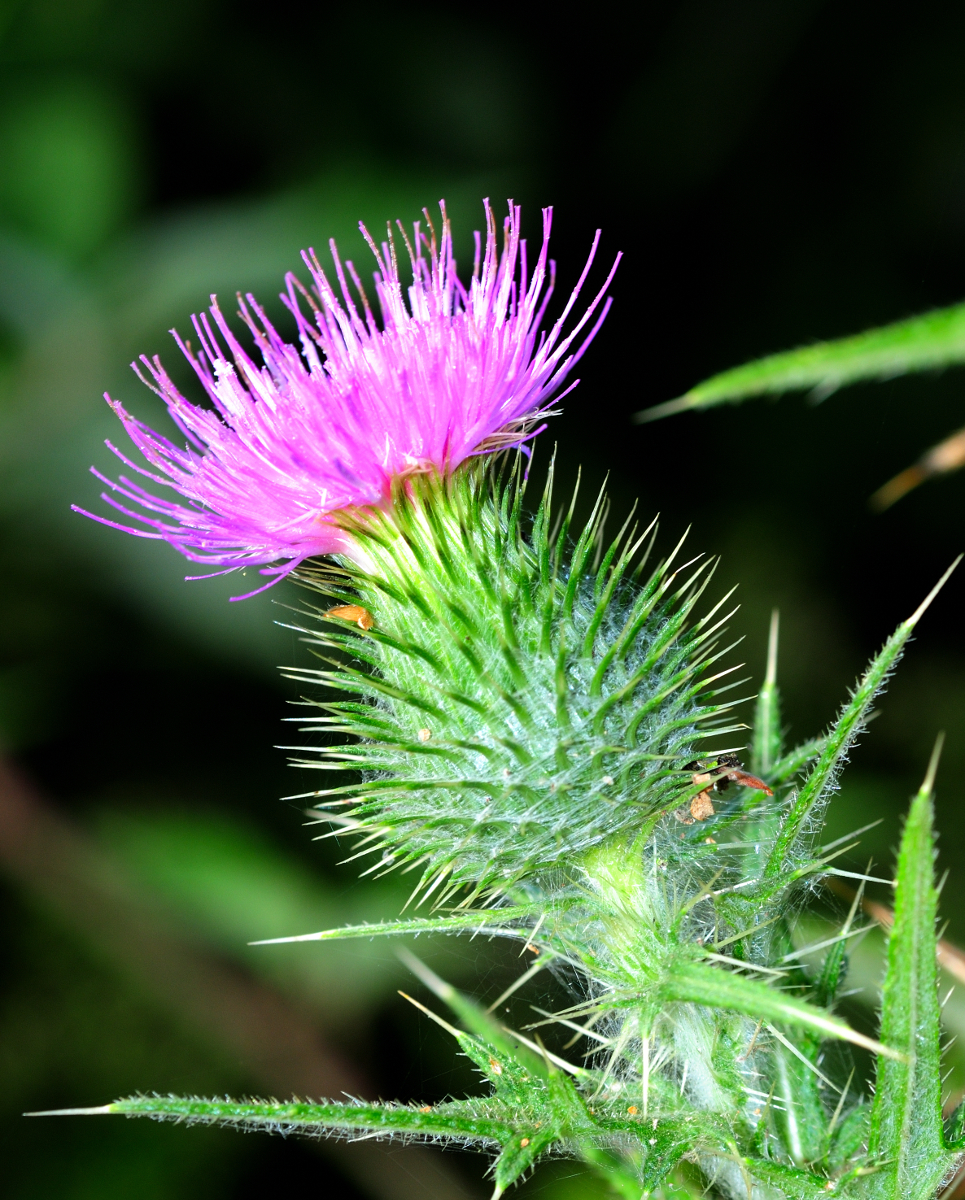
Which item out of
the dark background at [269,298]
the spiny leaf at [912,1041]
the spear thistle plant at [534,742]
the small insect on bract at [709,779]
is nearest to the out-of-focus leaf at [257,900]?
the dark background at [269,298]

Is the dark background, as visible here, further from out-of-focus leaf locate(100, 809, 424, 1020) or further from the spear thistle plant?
the spear thistle plant

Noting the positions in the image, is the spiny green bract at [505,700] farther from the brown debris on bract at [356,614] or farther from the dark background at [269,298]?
the dark background at [269,298]

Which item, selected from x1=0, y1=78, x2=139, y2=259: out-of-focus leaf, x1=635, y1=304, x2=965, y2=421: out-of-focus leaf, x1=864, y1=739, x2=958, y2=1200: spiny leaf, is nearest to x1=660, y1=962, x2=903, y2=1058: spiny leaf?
x1=864, y1=739, x2=958, y2=1200: spiny leaf

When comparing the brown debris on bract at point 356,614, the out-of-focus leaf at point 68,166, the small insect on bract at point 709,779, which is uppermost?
the out-of-focus leaf at point 68,166

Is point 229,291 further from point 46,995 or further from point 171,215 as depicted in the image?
point 46,995

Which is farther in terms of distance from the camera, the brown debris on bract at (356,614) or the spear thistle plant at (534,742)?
the brown debris on bract at (356,614)

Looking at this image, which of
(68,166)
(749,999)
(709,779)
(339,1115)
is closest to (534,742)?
(709,779)

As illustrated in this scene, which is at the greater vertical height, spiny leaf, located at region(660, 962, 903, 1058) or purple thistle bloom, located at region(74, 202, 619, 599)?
purple thistle bloom, located at region(74, 202, 619, 599)

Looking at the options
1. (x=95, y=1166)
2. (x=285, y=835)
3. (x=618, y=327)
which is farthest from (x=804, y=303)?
(x=95, y=1166)
